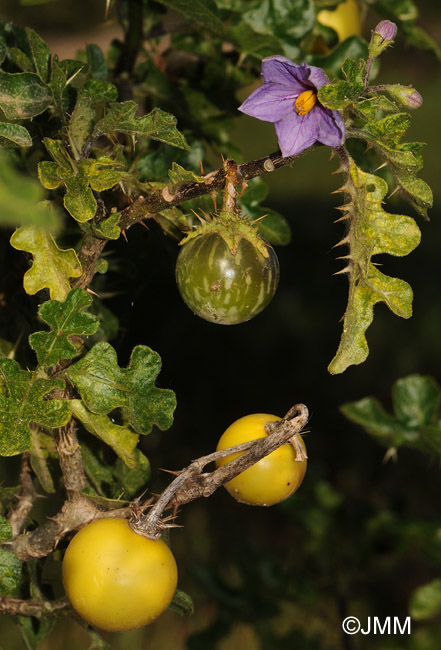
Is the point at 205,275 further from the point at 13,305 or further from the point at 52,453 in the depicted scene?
the point at 13,305

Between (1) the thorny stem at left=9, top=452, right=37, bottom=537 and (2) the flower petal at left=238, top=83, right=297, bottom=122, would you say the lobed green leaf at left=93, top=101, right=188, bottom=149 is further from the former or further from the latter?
(1) the thorny stem at left=9, top=452, right=37, bottom=537

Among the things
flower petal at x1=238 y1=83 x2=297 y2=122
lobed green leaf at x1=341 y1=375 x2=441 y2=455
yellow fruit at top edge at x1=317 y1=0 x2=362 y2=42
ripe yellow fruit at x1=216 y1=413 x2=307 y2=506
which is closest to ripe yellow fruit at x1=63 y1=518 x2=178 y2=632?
ripe yellow fruit at x1=216 y1=413 x2=307 y2=506

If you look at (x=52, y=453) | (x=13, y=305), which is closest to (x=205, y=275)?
(x=52, y=453)

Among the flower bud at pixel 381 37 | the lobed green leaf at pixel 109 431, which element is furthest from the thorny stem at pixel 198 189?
the lobed green leaf at pixel 109 431

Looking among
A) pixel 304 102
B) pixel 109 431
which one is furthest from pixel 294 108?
pixel 109 431

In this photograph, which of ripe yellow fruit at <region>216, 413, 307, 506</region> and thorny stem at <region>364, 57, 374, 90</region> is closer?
thorny stem at <region>364, 57, 374, 90</region>

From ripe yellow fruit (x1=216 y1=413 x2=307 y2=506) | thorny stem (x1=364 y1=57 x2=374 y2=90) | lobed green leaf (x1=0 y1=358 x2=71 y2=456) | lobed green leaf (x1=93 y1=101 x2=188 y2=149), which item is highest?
thorny stem (x1=364 y1=57 x2=374 y2=90)

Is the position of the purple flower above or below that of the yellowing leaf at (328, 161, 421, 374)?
above
